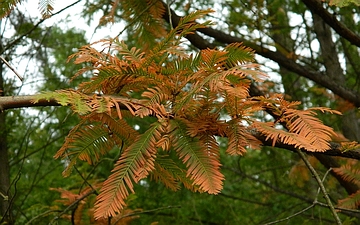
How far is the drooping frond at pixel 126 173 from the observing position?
1245 millimetres

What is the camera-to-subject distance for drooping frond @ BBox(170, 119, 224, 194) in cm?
130

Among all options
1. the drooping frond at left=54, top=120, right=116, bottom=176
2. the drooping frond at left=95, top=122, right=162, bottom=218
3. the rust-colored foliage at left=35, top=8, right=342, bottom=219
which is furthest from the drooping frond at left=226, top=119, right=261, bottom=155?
the drooping frond at left=54, top=120, right=116, bottom=176

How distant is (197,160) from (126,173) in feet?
0.66

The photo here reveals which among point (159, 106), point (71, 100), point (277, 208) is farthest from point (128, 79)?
point (277, 208)

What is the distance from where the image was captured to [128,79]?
160 centimetres

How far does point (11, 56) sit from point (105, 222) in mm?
2120

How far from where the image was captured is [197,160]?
1.37 meters

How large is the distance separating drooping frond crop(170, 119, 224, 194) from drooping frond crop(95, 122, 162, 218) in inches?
2.4

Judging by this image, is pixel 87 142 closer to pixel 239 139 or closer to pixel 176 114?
pixel 176 114

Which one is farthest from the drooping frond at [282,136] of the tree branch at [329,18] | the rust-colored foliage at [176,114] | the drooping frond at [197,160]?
the tree branch at [329,18]

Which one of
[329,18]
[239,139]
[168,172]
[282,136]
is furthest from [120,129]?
[329,18]

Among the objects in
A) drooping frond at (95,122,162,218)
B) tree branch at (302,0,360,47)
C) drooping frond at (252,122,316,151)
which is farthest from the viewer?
tree branch at (302,0,360,47)

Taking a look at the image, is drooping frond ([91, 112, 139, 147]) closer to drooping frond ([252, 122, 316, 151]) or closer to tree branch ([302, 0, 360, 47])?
drooping frond ([252, 122, 316, 151])

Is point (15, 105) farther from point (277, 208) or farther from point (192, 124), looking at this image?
point (277, 208)
